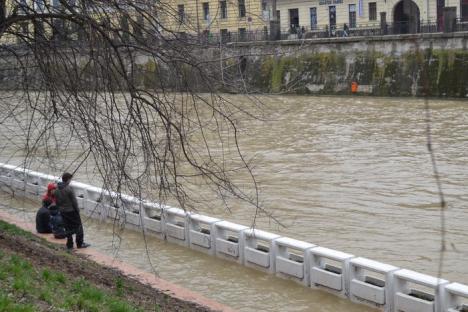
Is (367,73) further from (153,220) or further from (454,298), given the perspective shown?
(454,298)

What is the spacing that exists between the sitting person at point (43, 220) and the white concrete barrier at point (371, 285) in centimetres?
680

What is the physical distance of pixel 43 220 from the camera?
16.0 meters

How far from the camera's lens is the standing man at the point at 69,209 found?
555 inches

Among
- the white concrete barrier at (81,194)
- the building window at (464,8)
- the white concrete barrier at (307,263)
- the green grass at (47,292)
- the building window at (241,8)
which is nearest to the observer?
the green grass at (47,292)

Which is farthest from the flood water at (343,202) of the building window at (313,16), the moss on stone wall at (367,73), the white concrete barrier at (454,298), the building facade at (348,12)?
the building window at (313,16)

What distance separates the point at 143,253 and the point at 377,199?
6683 mm

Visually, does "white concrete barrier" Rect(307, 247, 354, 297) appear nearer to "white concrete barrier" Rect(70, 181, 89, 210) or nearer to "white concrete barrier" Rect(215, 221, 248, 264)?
"white concrete barrier" Rect(215, 221, 248, 264)

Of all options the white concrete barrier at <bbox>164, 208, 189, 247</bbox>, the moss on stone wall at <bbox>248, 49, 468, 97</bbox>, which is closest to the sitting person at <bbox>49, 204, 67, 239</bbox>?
the white concrete barrier at <bbox>164, 208, 189, 247</bbox>

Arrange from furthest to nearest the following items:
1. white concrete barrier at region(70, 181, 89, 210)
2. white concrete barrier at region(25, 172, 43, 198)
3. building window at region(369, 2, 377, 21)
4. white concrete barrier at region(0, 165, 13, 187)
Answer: building window at region(369, 2, 377, 21)
white concrete barrier at region(0, 165, 13, 187)
white concrete barrier at region(25, 172, 43, 198)
white concrete barrier at region(70, 181, 89, 210)

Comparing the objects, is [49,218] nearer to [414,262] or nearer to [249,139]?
[414,262]

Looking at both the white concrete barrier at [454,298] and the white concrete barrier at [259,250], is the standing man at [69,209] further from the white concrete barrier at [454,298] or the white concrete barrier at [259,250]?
the white concrete barrier at [454,298]

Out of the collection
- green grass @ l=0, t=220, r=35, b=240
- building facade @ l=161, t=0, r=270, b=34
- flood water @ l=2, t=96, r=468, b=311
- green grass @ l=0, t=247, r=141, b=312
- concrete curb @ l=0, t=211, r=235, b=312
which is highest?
building facade @ l=161, t=0, r=270, b=34

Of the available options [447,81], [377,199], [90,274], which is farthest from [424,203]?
[447,81]

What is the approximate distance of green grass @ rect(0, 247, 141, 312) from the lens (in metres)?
8.06
